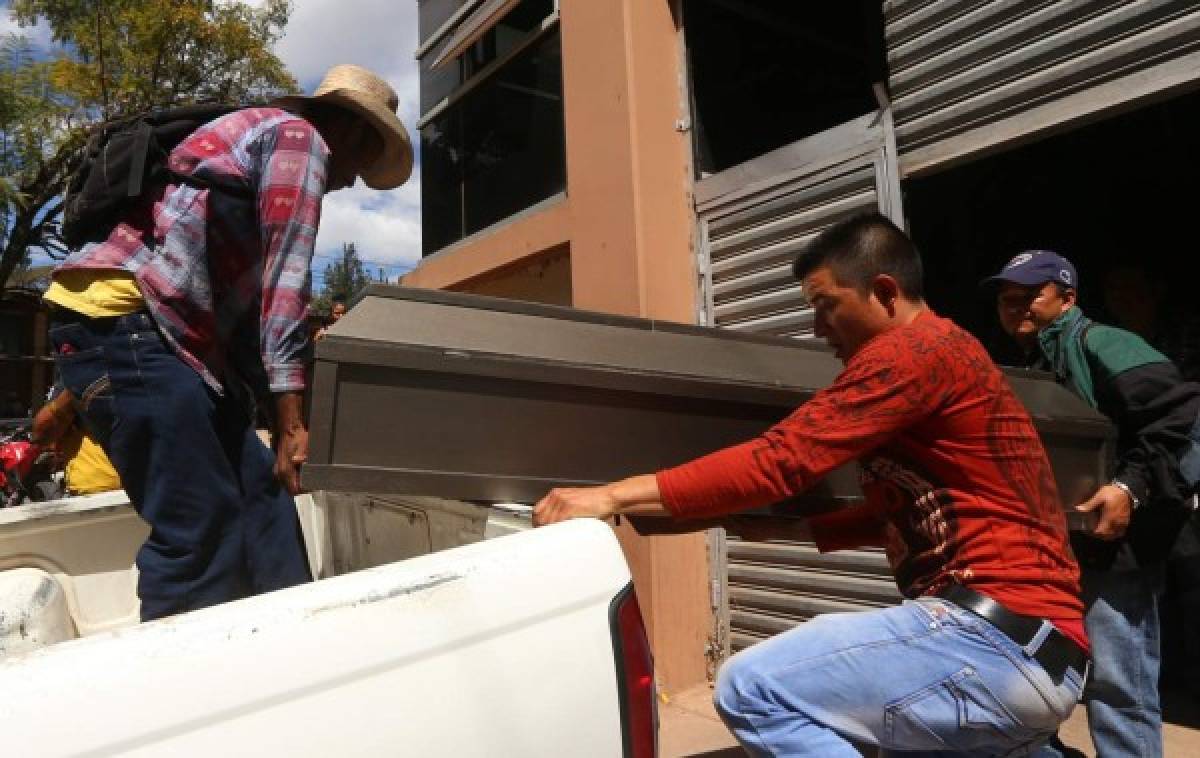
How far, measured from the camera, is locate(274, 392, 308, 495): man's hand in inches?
75.4

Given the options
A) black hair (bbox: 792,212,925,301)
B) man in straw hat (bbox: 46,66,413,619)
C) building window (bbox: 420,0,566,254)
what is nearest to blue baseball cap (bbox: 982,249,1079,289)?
black hair (bbox: 792,212,925,301)

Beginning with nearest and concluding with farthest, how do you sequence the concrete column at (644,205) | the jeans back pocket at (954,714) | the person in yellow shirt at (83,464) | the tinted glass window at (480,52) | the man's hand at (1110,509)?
the jeans back pocket at (954,714) → the man's hand at (1110,509) → the person in yellow shirt at (83,464) → the concrete column at (644,205) → the tinted glass window at (480,52)

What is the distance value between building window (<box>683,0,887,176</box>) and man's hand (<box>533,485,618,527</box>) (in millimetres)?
3520

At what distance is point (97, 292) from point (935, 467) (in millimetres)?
2025

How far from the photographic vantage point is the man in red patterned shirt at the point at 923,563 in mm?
1556

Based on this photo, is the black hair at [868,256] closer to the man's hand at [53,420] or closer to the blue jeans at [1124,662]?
the blue jeans at [1124,662]

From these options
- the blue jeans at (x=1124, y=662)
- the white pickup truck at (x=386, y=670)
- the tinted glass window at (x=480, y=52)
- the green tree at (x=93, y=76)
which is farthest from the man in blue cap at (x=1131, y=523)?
the green tree at (x=93, y=76)

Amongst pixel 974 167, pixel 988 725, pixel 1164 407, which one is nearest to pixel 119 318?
pixel 988 725

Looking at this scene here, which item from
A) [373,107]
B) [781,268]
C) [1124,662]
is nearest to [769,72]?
[781,268]

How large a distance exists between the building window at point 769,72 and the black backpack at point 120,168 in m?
3.18

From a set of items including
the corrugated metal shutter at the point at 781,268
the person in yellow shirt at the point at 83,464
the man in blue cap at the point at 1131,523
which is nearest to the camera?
the man in blue cap at the point at 1131,523

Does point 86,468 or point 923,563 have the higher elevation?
point 86,468

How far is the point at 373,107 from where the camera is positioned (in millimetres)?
2363

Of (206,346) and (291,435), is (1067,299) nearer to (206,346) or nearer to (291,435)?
(291,435)
